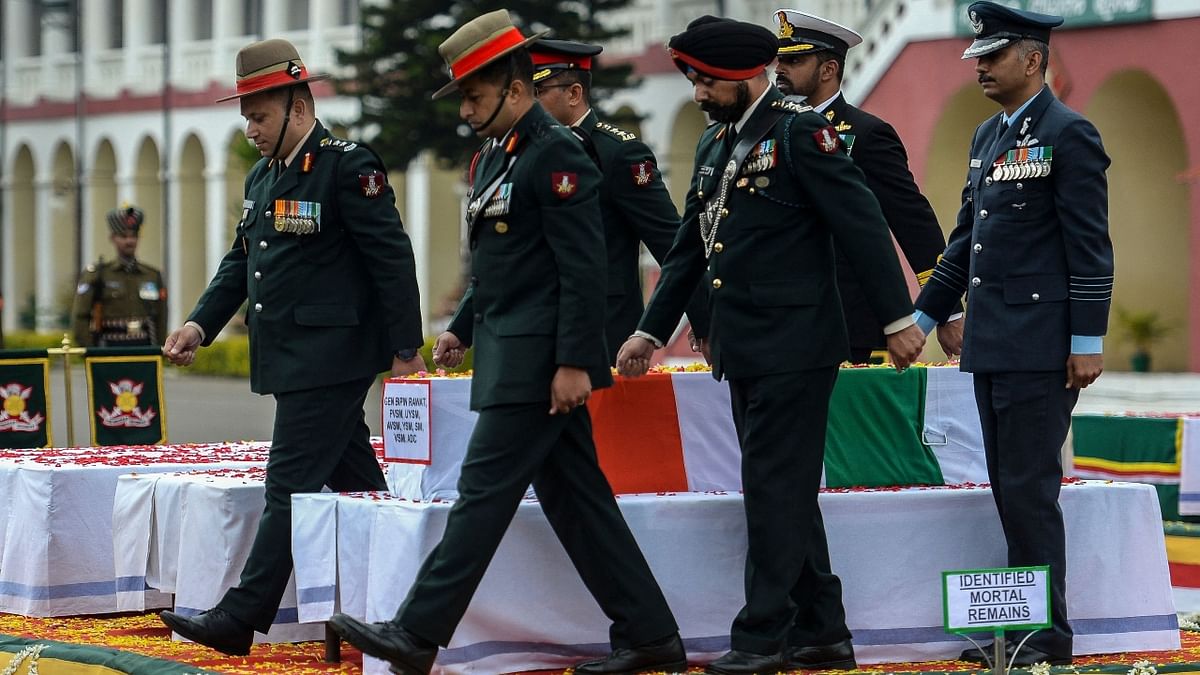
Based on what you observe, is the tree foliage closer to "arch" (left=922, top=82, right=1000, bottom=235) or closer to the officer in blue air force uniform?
"arch" (left=922, top=82, right=1000, bottom=235)

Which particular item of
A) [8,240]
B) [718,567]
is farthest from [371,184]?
[8,240]

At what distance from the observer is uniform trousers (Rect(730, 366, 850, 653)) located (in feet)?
20.7

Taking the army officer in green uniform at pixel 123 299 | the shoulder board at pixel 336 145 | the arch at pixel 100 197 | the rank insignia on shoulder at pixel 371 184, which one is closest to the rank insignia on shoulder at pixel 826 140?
the rank insignia on shoulder at pixel 371 184

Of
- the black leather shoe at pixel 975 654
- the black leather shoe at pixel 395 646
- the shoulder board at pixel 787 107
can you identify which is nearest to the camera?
the black leather shoe at pixel 395 646

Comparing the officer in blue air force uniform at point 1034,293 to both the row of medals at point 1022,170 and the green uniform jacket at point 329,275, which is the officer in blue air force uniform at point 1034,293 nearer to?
the row of medals at point 1022,170

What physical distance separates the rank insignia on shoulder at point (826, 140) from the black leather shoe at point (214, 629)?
2443 millimetres

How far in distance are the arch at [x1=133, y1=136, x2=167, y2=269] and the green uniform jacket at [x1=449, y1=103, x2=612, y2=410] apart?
142 ft

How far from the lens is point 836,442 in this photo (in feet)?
23.7

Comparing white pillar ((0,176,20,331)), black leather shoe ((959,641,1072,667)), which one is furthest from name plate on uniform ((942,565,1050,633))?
white pillar ((0,176,20,331))

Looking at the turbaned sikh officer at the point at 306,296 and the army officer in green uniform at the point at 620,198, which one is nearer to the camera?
the turbaned sikh officer at the point at 306,296

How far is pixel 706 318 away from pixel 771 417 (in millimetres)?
917

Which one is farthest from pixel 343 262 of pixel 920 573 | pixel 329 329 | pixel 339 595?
pixel 920 573

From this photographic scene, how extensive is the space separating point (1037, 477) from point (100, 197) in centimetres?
4623

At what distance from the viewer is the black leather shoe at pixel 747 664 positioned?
247 inches
